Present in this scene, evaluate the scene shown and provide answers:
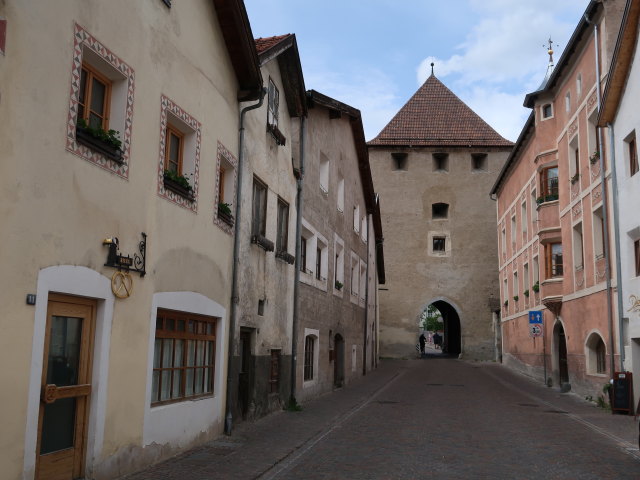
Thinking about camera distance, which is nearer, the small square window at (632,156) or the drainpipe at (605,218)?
the small square window at (632,156)

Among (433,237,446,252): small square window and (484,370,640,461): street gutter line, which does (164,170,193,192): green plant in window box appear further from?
(433,237,446,252): small square window

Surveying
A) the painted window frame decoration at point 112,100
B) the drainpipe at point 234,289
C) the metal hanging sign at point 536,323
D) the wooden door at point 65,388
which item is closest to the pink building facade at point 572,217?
the metal hanging sign at point 536,323

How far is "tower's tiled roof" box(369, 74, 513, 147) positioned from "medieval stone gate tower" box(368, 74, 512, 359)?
5.0 inches

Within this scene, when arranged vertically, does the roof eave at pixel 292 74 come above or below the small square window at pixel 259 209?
above

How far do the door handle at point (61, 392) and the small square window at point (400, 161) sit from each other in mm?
40490

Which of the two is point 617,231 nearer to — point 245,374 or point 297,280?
point 297,280

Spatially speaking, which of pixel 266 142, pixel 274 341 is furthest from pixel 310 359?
pixel 266 142

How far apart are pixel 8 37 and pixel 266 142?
8.56 meters

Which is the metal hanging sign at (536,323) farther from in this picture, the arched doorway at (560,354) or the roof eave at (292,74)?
the roof eave at (292,74)

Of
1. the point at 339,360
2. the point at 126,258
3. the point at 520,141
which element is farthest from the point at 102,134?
the point at 520,141

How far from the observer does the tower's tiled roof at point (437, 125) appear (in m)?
46.8

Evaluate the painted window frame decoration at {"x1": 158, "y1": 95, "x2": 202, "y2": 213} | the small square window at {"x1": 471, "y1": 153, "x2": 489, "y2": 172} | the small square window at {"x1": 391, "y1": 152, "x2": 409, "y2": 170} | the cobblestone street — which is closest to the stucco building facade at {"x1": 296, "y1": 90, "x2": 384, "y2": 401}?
the cobblestone street

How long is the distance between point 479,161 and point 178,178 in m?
39.2

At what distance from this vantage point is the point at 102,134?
7.66 meters
